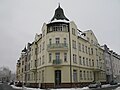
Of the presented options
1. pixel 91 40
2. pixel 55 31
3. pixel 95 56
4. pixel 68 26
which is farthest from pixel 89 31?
pixel 55 31

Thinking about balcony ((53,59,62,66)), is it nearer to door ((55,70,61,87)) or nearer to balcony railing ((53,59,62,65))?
balcony railing ((53,59,62,65))

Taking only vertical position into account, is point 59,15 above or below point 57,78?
above

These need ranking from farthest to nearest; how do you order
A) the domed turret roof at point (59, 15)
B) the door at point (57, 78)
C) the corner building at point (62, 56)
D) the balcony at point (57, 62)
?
1. the domed turret roof at point (59, 15)
2. the corner building at point (62, 56)
3. the balcony at point (57, 62)
4. the door at point (57, 78)

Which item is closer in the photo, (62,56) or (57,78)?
(57,78)

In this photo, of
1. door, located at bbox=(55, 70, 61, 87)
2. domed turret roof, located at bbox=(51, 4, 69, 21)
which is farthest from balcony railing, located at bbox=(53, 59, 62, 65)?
domed turret roof, located at bbox=(51, 4, 69, 21)

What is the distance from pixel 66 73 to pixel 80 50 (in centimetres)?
836

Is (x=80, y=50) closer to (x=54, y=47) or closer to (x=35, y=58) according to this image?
(x=54, y=47)

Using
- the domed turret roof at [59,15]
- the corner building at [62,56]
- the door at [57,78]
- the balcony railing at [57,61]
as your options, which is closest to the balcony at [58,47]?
the corner building at [62,56]

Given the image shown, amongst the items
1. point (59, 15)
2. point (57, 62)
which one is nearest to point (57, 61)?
point (57, 62)

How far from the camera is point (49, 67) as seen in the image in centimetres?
3412

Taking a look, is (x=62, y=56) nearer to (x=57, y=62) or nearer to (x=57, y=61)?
(x=57, y=61)

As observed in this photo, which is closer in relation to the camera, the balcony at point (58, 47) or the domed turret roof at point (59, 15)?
the balcony at point (58, 47)

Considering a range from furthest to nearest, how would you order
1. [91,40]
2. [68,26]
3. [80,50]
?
[91,40] < [80,50] < [68,26]

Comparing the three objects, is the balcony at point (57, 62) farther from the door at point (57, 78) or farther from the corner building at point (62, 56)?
the door at point (57, 78)
